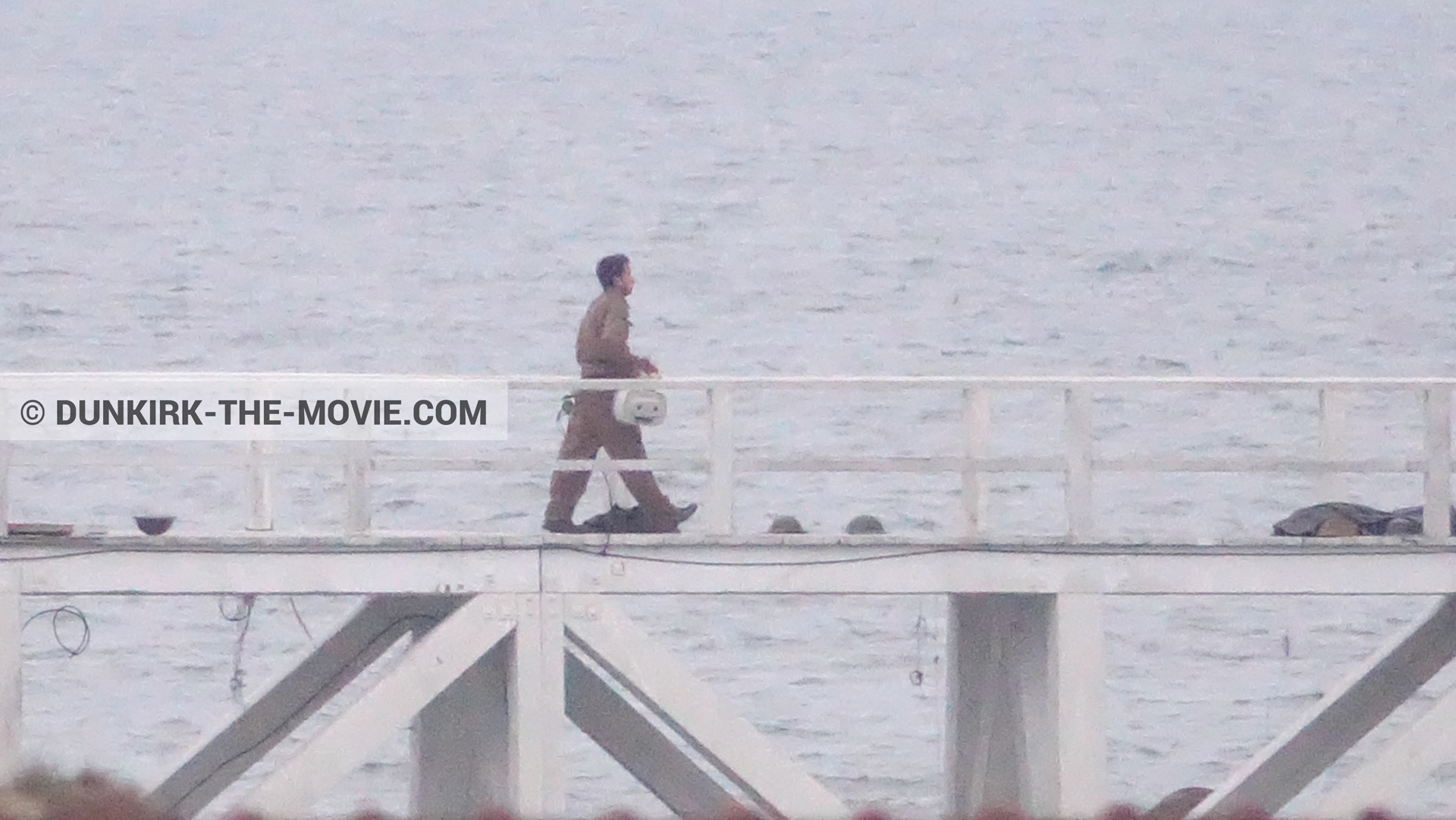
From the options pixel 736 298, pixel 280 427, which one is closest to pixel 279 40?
pixel 736 298

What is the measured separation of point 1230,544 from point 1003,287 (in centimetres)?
6644

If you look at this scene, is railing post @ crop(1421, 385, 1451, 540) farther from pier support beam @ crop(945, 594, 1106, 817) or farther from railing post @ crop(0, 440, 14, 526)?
railing post @ crop(0, 440, 14, 526)

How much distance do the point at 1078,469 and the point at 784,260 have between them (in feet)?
237

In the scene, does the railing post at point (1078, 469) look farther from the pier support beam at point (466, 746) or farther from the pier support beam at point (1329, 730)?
the pier support beam at point (466, 746)

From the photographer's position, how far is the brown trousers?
48.5ft

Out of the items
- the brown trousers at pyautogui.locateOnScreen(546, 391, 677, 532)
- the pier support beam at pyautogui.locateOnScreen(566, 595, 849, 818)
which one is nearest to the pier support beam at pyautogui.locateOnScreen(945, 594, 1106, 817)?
the pier support beam at pyautogui.locateOnScreen(566, 595, 849, 818)

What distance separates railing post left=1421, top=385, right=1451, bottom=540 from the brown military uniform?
397 cm

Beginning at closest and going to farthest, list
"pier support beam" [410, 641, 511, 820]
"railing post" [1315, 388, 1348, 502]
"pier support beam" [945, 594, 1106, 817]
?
"pier support beam" [945, 594, 1106, 817]
"railing post" [1315, 388, 1348, 502]
"pier support beam" [410, 641, 511, 820]

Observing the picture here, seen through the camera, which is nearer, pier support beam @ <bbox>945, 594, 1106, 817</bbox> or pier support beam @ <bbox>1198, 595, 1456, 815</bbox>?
pier support beam @ <bbox>945, 594, 1106, 817</bbox>

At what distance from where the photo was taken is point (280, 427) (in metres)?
14.7

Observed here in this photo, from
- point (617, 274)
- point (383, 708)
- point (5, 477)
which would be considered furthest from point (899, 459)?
point (5, 477)

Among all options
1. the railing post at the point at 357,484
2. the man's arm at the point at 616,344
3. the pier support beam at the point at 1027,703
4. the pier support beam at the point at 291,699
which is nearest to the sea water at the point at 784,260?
the pier support beam at the point at 1027,703

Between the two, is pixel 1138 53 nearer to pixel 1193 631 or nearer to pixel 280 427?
pixel 1193 631

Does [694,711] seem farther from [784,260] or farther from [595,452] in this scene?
[784,260]
